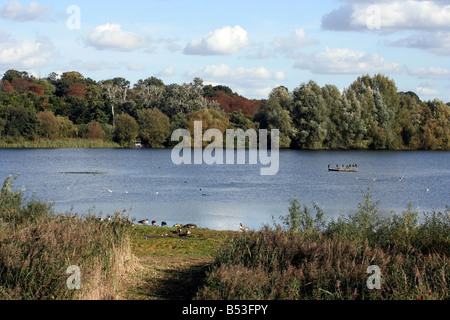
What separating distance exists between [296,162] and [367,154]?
64.4ft

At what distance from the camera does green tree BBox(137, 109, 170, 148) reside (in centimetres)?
8888

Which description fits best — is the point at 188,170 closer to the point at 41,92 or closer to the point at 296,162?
the point at 296,162

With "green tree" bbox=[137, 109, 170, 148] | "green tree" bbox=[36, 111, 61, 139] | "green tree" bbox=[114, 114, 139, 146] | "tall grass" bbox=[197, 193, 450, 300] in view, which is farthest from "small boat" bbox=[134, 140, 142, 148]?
"tall grass" bbox=[197, 193, 450, 300]

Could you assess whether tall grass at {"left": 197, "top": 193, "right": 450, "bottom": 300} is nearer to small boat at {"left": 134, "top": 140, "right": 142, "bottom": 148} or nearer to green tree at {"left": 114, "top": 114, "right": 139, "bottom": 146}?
green tree at {"left": 114, "top": 114, "right": 139, "bottom": 146}

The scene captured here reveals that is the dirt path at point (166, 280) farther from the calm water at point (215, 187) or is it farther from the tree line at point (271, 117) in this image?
the tree line at point (271, 117)

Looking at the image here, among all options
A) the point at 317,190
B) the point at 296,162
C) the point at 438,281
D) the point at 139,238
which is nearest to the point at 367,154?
the point at 296,162

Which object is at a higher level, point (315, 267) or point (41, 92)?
point (41, 92)

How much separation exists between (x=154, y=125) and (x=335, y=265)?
268 feet

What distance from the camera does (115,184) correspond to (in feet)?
128

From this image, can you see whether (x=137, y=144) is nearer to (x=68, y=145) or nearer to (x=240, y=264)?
(x=68, y=145)

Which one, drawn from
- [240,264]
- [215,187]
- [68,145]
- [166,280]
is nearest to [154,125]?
[68,145]

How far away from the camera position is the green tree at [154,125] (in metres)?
88.9

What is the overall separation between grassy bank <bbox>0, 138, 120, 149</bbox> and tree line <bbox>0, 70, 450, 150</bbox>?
76 cm
